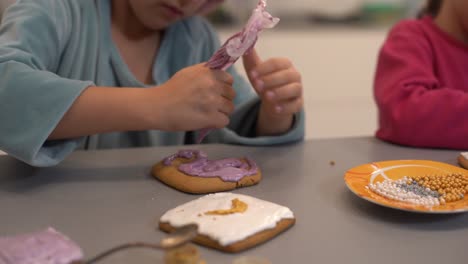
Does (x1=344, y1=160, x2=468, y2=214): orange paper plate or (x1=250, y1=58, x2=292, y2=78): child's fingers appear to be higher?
(x1=250, y1=58, x2=292, y2=78): child's fingers

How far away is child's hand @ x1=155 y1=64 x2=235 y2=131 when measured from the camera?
65cm

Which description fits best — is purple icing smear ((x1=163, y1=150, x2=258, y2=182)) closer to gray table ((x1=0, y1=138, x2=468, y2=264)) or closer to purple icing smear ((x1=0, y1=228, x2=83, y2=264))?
gray table ((x1=0, y1=138, x2=468, y2=264))

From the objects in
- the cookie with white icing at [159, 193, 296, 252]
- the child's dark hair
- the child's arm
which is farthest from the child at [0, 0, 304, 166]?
the child's dark hair

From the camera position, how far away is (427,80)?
0.92 m

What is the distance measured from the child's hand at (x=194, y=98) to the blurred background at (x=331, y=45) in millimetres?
1422

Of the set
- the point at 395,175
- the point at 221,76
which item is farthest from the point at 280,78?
the point at 395,175

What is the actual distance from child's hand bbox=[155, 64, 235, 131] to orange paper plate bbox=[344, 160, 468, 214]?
0.20 m

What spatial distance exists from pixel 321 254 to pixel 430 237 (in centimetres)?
12

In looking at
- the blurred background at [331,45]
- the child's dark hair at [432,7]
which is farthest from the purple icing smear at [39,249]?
the blurred background at [331,45]

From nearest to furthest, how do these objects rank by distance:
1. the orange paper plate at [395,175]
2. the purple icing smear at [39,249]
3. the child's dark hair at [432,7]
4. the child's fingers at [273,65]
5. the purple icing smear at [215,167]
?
the purple icing smear at [39,249] → the orange paper plate at [395,175] → the purple icing smear at [215,167] → the child's fingers at [273,65] → the child's dark hair at [432,7]

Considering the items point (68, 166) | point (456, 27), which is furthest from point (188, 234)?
point (456, 27)

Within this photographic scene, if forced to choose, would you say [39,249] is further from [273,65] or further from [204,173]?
[273,65]

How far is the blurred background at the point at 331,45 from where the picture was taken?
213cm

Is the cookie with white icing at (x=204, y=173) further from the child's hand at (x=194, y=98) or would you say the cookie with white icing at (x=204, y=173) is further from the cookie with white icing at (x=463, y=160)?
the cookie with white icing at (x=463, y=160)
